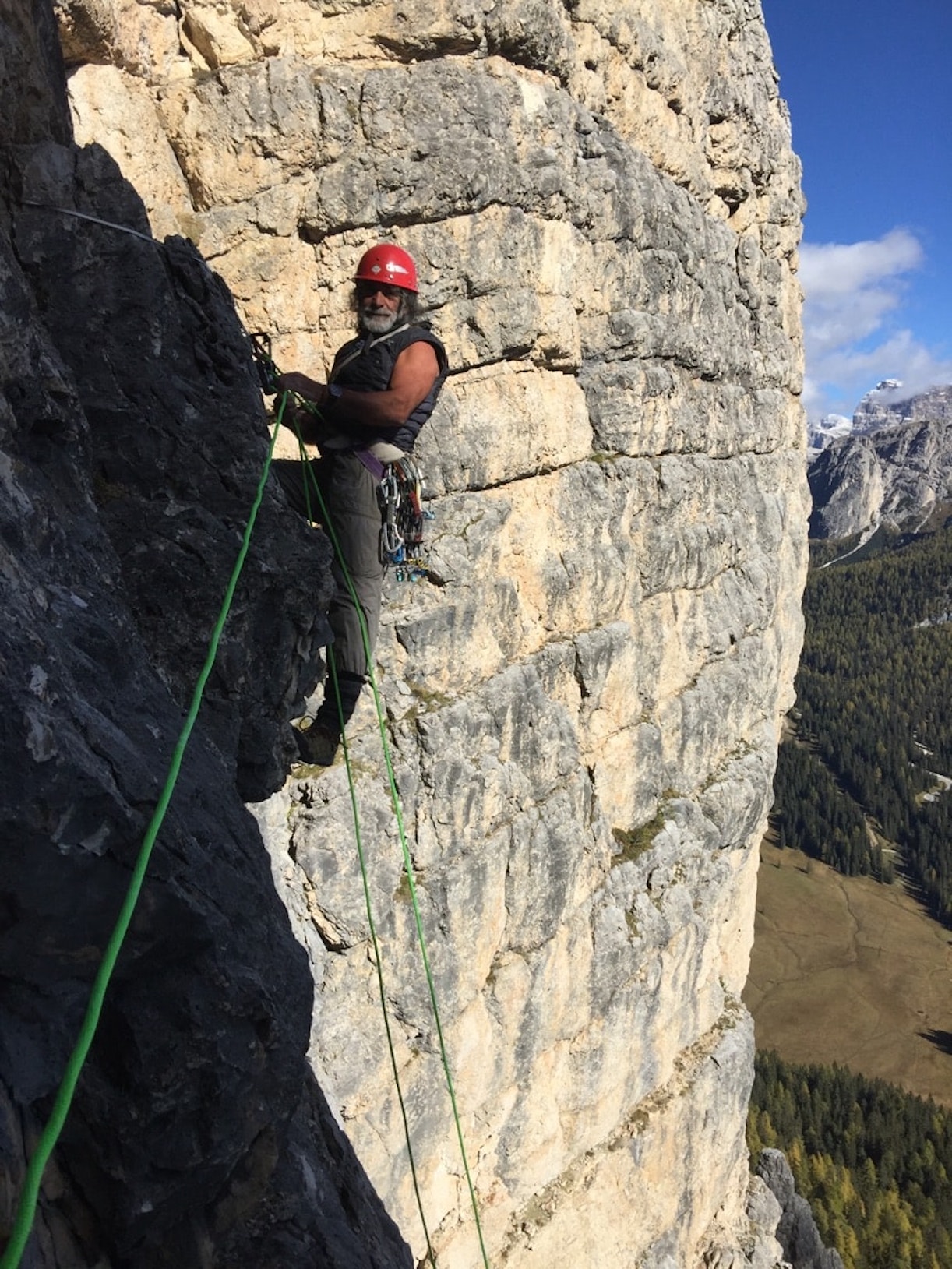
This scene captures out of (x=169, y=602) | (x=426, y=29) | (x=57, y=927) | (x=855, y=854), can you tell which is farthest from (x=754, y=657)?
(x=855, y=854)

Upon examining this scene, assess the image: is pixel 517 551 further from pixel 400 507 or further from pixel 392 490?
pixel 392 490

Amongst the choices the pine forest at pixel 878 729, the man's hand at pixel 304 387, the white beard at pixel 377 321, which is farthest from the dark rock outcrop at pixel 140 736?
the pine forest at pixel 878 729

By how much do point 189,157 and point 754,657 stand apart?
1306cm

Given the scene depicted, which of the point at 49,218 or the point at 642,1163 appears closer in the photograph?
the point at 49,218

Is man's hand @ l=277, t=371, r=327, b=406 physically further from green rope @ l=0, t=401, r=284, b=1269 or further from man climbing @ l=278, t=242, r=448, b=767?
green rope @ l=0, t=401, r=284, b=1269

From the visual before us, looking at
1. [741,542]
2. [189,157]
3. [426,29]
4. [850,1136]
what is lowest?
Answer: [850,1136]

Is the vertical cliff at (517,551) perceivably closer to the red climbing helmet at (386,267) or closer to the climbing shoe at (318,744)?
the red climbing helmet at (386,267)

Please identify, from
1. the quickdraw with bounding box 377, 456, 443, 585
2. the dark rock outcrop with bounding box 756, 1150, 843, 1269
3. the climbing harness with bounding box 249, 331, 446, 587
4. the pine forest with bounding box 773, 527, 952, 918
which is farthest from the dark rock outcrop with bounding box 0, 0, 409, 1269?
the pine forest with bounding box 773, 527, 952, 918

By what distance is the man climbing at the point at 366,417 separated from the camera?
20.6 ft

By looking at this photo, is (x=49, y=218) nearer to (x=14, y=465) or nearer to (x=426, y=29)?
(x=14, y=465)

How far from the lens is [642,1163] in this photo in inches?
565

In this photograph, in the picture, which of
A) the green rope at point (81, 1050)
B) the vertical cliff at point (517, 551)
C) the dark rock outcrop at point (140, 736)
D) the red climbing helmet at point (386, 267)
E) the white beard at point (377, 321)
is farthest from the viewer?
the vertical cliff at point (517, 551)

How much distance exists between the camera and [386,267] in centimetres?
631

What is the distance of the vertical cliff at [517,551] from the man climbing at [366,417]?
833mm
